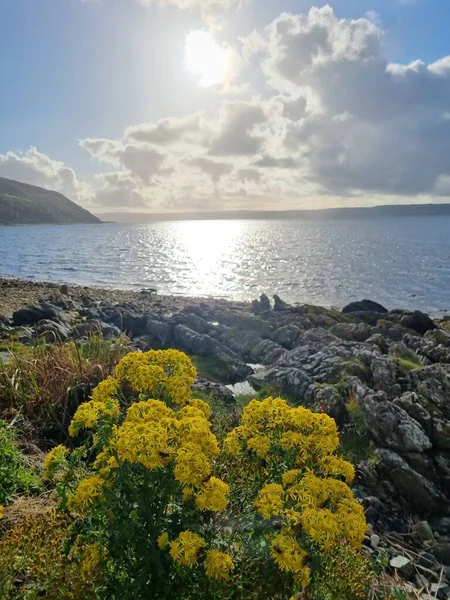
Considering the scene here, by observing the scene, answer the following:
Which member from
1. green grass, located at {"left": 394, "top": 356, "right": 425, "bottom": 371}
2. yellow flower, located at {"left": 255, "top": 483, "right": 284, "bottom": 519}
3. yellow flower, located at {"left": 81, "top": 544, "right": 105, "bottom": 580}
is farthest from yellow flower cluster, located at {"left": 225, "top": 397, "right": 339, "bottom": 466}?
green grass, located at {"left": 394, "top": 356, "right": 425, "bottom": 371}

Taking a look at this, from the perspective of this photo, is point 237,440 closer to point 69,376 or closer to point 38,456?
point 38,456

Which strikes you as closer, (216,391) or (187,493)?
(187,493)

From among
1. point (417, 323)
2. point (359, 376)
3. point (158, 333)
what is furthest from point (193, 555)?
point (417, 323)

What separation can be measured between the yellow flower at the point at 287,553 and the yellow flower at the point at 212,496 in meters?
0.39

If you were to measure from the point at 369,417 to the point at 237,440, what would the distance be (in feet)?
19.2

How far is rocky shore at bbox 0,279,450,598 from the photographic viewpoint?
6.80 metres

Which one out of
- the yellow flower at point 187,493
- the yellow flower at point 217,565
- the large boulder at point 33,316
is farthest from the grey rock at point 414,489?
the large boulder at point 33,316

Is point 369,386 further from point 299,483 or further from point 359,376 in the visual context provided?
point 299,483

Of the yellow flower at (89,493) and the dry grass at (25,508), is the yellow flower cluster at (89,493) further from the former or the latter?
the dry grass at (25,508)

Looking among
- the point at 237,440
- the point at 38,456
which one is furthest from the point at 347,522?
the point at 38,456

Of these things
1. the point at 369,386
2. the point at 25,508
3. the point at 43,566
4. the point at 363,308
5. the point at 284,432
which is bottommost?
the point at 363,308

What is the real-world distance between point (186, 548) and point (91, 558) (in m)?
0.72

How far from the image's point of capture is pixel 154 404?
10.7 feet

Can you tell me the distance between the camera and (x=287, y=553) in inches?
103
